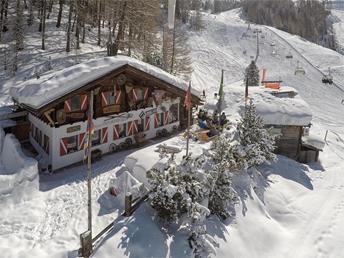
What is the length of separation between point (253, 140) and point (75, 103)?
32.9 ft

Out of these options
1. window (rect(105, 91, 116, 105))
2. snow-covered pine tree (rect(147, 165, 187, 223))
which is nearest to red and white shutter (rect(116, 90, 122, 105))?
window (rect(105, 91, 116, 105))

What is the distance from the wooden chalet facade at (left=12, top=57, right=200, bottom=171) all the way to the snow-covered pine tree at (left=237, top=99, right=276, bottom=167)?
4.92 metres

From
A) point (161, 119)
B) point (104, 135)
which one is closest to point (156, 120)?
point (161, 119)

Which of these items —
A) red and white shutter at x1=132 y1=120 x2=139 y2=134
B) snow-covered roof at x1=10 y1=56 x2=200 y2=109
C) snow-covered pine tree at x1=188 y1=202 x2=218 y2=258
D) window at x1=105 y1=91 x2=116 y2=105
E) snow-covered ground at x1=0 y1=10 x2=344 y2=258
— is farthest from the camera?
red and white shutter at x1=132 y1=120 x2=139 y2=134

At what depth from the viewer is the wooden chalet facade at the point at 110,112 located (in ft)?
61.8

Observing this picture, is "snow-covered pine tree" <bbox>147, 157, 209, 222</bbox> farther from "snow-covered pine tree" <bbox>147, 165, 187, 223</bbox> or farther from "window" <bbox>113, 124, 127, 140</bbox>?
"window" <bbox>113, 124, 127, 140</bbox>

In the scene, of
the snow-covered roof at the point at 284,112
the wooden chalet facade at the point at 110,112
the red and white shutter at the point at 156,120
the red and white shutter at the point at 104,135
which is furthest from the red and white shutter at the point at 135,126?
the snow-covered roof at the point at 284,112

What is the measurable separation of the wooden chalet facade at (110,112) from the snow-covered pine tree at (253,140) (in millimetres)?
4925

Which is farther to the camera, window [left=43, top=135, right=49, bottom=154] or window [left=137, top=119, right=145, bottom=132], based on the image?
window [left=137, top=119, right=145, bottom=132]

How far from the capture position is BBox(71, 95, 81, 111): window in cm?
1931

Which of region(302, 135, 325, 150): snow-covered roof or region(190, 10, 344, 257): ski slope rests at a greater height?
region(302, 135, 325, 150): snow-covered roof

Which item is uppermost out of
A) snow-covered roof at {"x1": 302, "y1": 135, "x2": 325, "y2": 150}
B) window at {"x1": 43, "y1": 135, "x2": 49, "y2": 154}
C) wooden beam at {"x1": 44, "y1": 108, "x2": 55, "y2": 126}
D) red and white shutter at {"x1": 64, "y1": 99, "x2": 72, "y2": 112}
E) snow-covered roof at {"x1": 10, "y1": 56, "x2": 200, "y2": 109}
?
snow-covered roof at {"x1": 10, "y1": 56, "x2": 200, "y2": 109}

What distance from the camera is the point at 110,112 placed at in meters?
21.2

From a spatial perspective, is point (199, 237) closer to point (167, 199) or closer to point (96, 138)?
point (167, 199)
